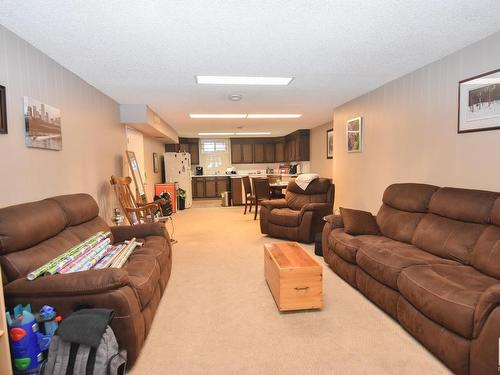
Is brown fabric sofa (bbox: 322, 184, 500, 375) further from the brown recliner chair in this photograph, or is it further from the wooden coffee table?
the brown recliner chair

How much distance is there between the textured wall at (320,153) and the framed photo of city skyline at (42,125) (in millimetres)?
5148


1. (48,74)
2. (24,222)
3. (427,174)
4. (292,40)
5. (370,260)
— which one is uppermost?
(292,40)

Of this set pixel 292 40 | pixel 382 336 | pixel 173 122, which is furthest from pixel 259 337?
pixel 173 122

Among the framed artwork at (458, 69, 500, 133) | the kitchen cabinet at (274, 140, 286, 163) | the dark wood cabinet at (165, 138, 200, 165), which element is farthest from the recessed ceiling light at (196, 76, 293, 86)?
the dark wood cabinet at (165, 138, 200, 165)

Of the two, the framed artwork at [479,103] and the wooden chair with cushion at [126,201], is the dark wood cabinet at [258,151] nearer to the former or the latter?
A: the wooden chair with cushion at [126,201]

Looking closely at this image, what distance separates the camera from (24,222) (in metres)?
1.88

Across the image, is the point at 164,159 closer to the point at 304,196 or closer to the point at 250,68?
the point at 304,196

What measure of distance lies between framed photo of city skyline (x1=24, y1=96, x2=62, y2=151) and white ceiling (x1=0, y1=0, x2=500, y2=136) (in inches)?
19.1

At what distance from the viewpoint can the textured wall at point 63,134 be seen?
2.07m

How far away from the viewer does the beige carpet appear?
1.79m

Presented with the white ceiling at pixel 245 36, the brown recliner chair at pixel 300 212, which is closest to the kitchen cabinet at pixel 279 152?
the brown recliner chair at pixel 300 212

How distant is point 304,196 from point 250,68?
2571 millimetres

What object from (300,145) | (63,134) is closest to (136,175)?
(63,134)

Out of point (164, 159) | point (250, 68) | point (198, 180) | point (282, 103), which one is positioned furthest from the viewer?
point (198, 180)
